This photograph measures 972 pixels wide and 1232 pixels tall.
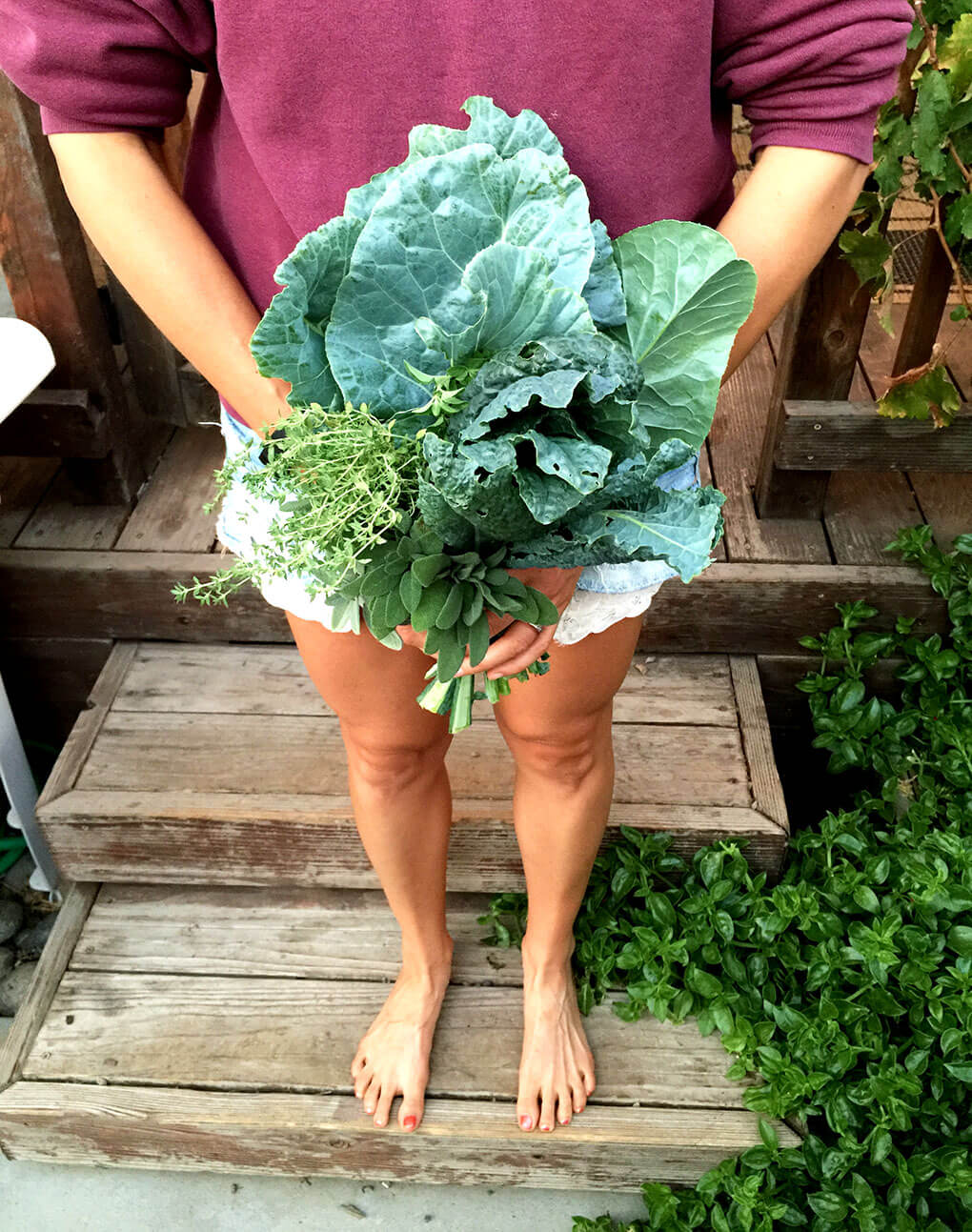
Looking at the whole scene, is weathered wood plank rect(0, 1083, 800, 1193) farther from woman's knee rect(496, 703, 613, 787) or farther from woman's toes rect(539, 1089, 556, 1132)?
woman's knee rect(496, 703, 613, 787)

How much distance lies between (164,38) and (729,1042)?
1.57m

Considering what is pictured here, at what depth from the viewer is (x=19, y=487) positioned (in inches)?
93.2

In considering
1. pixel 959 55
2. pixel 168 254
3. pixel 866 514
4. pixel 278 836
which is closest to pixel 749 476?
pixel 866 514

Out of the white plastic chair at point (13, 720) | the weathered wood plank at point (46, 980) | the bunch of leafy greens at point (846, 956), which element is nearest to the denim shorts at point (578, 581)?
the white plastic chair at point (13, 720)

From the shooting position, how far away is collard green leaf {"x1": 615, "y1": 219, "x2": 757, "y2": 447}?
874mm

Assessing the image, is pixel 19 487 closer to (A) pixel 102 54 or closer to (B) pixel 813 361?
(A) pixel 102 54

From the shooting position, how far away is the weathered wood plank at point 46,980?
1.74 meters

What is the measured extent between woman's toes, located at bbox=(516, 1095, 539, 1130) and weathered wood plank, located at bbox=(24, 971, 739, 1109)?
5 cm

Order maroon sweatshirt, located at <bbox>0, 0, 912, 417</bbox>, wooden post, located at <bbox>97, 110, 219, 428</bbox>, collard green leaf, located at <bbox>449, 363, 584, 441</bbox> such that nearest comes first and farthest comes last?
collard green leaf, located at <bbox>449, 363, 584, 441</bbox>, maroon sweatshirt, located at <bbox>0, 0, 912, 417</bbox>, wooden post, located at <bbox>97, 110, 219, 428</bbox>

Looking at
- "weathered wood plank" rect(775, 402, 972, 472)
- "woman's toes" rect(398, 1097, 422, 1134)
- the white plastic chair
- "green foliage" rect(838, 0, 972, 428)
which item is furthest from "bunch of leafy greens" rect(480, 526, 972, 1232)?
the white plastic chair

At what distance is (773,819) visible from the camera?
188cm

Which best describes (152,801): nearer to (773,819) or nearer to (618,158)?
(773,819)

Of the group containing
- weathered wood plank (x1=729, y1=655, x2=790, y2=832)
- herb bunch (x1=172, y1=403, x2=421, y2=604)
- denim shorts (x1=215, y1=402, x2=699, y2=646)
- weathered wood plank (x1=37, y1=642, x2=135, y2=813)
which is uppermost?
herb bunch (x1=172, y1=403, x2=421, y2=604)

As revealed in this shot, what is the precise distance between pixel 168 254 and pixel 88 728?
1.29m
